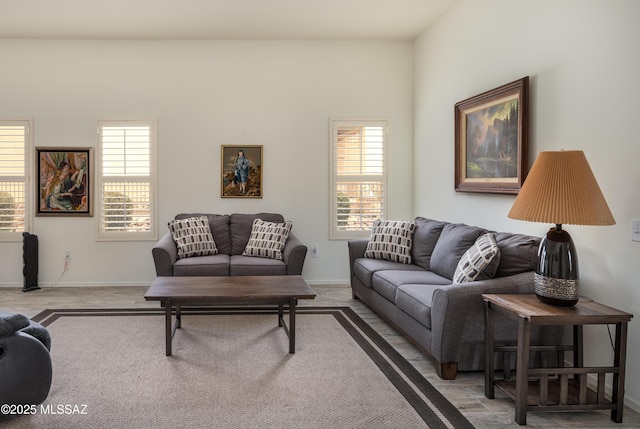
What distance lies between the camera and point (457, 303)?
9.84 feet

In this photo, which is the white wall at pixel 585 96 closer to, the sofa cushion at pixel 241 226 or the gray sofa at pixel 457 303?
the gray sofa at pixel 457 303

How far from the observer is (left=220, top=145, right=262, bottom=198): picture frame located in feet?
19.5

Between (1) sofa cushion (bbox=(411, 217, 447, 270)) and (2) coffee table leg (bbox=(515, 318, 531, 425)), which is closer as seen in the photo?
(2) coffee table leg (bbox=(515, 318, 531, 425))

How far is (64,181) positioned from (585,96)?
5512mm

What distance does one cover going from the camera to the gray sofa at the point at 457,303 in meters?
3.03

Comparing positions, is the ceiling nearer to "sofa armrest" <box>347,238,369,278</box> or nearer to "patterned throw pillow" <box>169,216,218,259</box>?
"patterned throw pillow" <box>169,216,218,259</box>

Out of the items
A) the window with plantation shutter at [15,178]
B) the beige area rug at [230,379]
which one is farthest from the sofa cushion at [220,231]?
the window with plantation shutter at [15,178]

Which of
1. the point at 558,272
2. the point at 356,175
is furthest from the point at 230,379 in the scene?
the point at 356,175

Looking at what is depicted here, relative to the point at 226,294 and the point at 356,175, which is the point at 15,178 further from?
the point at 356,175

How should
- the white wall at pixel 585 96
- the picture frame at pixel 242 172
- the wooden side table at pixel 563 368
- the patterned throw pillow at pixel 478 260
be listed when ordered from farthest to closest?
the picture frame at pixel 242 172 < the patterned throw pillow at pixel 478 260 < the white wall at pixel 585 96 < the wooden side table at pixel 563 368

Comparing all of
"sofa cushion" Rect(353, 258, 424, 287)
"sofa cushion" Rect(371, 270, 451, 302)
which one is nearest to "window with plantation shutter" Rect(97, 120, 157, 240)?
"sofa cushion" Rect(353, 258, 424, 287)

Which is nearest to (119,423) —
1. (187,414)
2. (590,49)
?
(187,414)

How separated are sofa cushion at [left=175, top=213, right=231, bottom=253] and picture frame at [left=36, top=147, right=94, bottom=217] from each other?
1.24 metres

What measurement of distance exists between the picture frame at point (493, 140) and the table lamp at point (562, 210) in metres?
1.06
